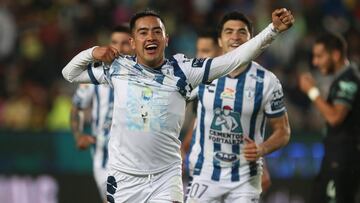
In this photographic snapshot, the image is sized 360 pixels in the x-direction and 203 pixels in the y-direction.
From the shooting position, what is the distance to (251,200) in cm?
883

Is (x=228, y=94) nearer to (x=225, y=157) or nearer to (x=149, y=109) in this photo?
(x=225, y=157)

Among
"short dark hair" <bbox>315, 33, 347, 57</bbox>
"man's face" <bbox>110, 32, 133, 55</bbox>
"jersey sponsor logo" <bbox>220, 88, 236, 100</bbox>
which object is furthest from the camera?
"man's face" <bbox>110, 32, 133, 55</bbox>

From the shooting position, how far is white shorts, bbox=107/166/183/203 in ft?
25.5

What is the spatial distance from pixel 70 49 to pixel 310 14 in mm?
4477

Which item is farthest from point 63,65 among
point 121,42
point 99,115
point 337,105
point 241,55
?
point 241,55

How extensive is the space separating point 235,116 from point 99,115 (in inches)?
100

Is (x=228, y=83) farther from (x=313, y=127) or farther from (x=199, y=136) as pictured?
(x=313, y=127)

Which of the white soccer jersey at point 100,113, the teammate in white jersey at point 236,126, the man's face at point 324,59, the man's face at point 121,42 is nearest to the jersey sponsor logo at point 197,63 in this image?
the teammate in white jersey at point 236,126

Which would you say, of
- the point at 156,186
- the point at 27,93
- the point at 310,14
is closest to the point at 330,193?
the point at 156,186

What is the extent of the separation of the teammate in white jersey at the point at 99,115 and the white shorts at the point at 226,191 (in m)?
2.21

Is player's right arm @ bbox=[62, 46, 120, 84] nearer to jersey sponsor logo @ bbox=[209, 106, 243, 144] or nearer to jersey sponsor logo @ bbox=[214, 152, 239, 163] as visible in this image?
jersey sponsor logo @ bbox=[209, 106, 243, 144]

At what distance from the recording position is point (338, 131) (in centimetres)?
988

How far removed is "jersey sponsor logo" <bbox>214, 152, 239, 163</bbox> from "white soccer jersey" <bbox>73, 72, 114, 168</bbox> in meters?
2.28

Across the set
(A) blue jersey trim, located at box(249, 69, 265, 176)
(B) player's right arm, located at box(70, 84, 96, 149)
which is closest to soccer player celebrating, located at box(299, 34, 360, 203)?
(A) blue jersey trim, located at box(249, 69, 265, 176)
